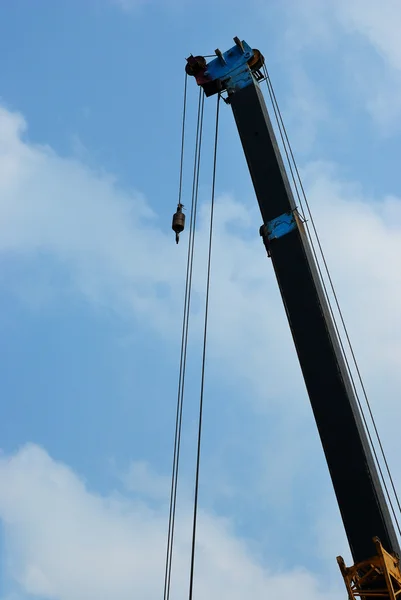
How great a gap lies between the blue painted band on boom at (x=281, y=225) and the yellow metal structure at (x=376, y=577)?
612cm

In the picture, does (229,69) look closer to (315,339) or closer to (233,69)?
(233,69)

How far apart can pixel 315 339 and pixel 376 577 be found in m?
4.08

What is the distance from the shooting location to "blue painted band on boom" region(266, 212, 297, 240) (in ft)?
42.3

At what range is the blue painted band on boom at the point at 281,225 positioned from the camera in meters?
12.9

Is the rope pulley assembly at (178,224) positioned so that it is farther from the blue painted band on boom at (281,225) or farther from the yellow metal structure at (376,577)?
the yellow metal structure at (376,577)

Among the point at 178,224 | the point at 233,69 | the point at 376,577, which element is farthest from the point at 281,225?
the point at 376,577

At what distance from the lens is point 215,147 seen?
17.1 metres

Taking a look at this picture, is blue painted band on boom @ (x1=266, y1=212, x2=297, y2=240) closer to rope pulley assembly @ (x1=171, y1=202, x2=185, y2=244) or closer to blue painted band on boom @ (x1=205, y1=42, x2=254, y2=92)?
rope pulley assembly @ (x1=171, y1=202, x2=185, y2=244)

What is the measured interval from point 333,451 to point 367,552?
5.40 ft

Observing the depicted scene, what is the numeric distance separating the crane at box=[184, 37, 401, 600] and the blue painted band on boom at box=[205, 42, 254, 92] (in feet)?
0.08

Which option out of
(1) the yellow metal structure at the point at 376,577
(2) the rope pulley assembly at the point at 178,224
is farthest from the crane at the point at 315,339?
(2) the rope pulley assembly at the point at 178,224

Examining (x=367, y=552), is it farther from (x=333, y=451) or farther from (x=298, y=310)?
(x=298, y=310)

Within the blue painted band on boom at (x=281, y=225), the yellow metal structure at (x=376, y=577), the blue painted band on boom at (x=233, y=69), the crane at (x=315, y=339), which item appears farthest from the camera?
the blue painted band on boom at (x=233, y=69)

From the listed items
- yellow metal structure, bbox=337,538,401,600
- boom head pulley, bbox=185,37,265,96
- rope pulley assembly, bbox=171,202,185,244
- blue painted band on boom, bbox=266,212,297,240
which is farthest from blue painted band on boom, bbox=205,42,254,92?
yellow metal structure, bbox=337,538,401,600
